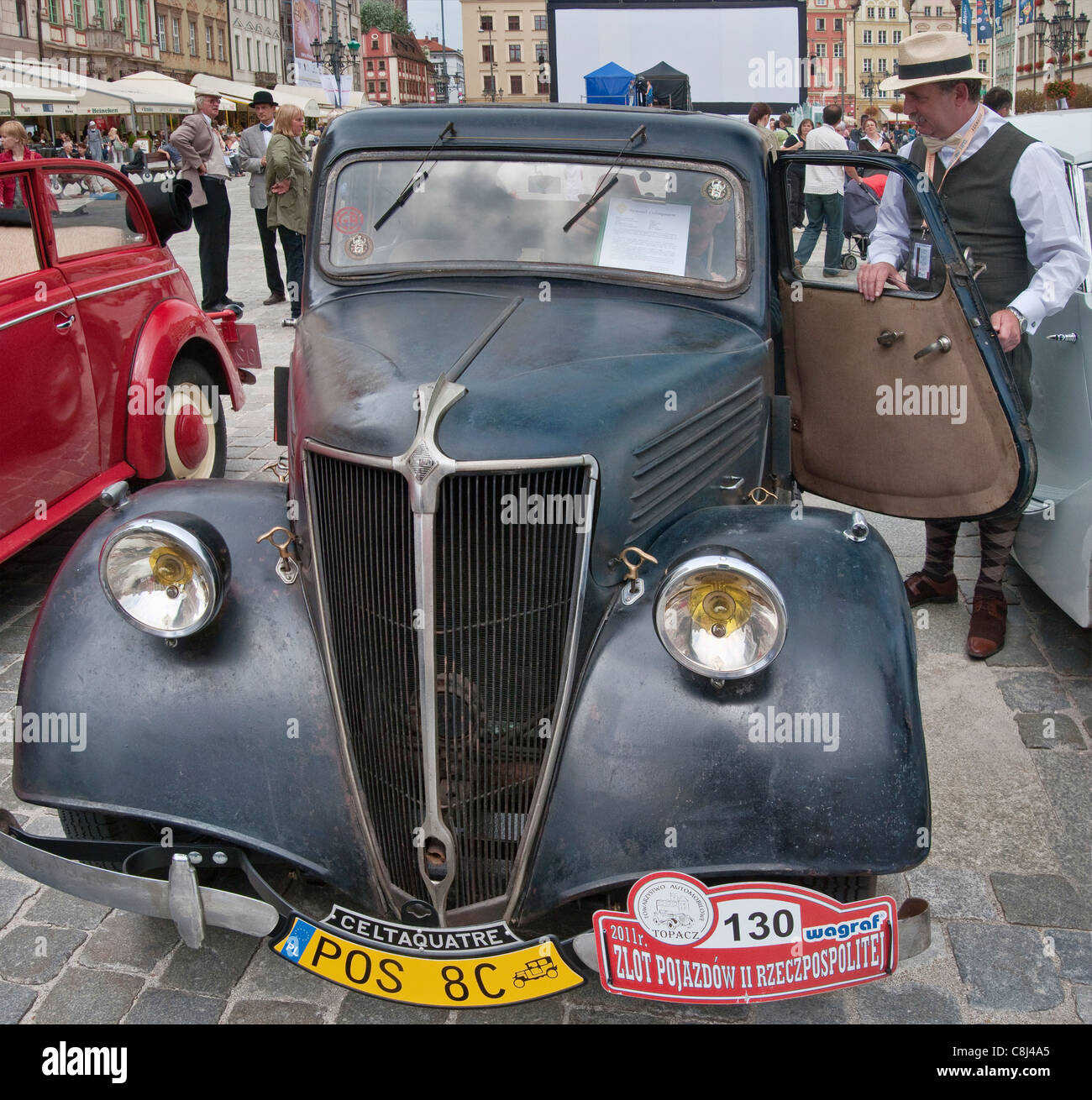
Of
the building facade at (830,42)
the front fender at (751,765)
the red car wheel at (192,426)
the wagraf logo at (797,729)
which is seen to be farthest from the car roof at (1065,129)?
the building facade at (830,42)

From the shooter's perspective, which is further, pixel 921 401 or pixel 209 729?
pixel 921 401

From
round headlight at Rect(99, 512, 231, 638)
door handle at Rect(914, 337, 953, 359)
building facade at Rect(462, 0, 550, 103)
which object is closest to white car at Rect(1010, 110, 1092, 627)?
door handle at Rect(914, 337, 953, 359)

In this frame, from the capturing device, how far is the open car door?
159 inches

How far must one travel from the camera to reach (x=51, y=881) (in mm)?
2719

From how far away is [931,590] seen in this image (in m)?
5.25

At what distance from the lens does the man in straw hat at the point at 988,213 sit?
168 inches

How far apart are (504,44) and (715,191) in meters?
59.8

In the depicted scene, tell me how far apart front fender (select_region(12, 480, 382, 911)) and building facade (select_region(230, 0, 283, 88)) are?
281 ft

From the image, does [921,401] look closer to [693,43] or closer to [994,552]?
[994,552]

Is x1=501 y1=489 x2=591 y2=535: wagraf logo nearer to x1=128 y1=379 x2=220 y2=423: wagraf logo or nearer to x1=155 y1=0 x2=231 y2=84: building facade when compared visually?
x1=128 y1=379 x2=220 y2=423: wagraf logo

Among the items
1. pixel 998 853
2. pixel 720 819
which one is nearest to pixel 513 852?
pixel 720 819

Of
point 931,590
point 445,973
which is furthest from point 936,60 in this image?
point 445,973

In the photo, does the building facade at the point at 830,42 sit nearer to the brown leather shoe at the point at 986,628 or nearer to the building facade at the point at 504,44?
the building facade at the point at 504,44
